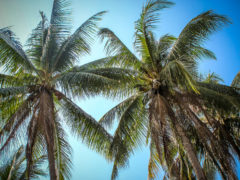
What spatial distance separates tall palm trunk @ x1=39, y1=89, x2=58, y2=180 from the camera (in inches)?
258

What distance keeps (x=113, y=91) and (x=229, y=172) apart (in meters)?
5.31

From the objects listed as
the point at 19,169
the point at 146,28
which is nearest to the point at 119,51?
the point at 146,28

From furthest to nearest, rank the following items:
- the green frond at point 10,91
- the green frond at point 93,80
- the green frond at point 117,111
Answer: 1. the green frond at point 117,111
2. the green frond at point 93,80
3. the green frond at point 10,91

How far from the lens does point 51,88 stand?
8.16 meters

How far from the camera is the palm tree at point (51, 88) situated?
705cm

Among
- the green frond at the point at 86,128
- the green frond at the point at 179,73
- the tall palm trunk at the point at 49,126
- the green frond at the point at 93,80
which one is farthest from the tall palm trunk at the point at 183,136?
the tall palm trunk at the point at 49,126

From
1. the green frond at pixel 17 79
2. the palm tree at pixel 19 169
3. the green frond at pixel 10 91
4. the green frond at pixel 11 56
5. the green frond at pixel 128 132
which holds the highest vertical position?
the green frond at pixel 11 56

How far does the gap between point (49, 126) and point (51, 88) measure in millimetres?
1920

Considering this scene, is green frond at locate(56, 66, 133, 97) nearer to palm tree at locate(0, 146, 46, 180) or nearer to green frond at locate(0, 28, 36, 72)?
green frond at locate(0, 28, 36, 72)

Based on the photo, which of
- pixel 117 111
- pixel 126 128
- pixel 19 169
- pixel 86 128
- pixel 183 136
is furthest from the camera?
pixel 19 169

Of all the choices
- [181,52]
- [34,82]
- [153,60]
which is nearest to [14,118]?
[34,82]

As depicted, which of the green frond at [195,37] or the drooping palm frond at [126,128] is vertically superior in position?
the green frond at [195,37]

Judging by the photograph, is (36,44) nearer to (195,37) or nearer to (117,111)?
(117,111)

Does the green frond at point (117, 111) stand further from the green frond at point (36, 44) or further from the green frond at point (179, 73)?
the green frond at point (36, 44)
